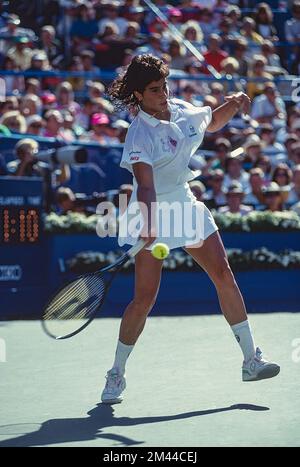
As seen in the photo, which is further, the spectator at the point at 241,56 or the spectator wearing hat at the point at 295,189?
the spectator at the point at 241,56

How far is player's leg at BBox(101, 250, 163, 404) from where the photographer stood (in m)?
5.90

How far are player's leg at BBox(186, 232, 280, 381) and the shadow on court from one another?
327mm

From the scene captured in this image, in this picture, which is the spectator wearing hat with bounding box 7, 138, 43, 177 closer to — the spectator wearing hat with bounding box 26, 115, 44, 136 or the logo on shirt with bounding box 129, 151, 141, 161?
the spectator wearing hat with bounding box 26, 115, 44, 136

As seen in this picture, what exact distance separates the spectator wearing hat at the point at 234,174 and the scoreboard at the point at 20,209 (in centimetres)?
284

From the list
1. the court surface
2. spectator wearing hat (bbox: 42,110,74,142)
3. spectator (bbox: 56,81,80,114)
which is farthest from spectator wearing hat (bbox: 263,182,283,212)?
the court surface

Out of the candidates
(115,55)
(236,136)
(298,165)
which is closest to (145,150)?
(298,165)

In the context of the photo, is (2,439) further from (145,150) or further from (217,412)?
(145,150)

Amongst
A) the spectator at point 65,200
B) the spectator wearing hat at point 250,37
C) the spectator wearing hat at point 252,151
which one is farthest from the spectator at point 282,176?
the spectator wearing hat at point 250,37

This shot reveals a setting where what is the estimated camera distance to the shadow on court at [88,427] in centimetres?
498

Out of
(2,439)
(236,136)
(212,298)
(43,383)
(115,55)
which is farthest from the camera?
(115,55)

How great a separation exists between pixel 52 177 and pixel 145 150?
5453 mm

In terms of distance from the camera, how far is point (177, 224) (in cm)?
594

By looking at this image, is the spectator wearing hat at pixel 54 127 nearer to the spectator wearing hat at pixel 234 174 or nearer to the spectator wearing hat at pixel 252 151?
the spectator wearing hat at pixel 234 174

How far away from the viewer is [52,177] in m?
11.0
